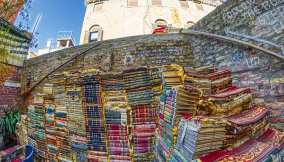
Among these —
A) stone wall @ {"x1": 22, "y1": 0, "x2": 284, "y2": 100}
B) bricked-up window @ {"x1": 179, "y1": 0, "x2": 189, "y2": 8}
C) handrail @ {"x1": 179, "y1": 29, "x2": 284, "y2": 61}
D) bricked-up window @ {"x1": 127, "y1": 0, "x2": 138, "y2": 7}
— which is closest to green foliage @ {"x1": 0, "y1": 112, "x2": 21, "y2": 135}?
stone wall @ {"x1": 22, "y1": 0, "x2": 284, "y2": 100}

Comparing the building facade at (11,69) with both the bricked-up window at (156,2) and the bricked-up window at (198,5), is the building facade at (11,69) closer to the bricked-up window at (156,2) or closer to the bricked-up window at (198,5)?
the bricked-up window at (156,2)

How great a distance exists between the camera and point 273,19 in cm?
508

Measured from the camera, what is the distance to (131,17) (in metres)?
21.9

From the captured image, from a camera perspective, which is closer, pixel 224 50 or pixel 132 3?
pixel 224 50

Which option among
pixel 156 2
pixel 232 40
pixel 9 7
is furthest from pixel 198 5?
pixel 9 7

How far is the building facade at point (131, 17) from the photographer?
70.5 feet

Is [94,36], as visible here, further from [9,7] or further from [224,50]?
[224,50]

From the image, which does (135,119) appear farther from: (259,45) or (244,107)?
(259,45)

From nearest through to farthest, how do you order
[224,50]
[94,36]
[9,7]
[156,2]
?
[224,50]
[9,7]
[94,36]
[156,2]

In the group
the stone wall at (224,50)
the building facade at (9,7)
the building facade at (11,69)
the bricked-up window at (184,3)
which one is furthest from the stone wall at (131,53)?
the bricked-up window at (184,3)

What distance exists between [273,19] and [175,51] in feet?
11.6

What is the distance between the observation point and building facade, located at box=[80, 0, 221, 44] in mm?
21500

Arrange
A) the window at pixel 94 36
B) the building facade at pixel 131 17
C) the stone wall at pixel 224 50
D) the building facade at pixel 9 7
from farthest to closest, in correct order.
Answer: the window at pixel 94 36, the building facade at pixel 131 17, the building facade at pixel 9 7, the stone wall at pixel 224 50

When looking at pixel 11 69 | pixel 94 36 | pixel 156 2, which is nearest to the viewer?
pixel 11 69
